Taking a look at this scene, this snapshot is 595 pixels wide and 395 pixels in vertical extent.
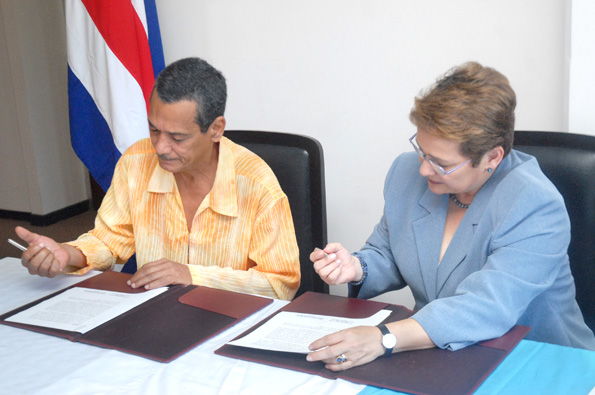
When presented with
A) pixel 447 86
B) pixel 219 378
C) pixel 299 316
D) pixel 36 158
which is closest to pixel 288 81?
pixel 447 86

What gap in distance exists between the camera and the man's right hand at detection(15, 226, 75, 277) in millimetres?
1635

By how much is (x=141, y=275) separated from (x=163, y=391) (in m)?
0.49

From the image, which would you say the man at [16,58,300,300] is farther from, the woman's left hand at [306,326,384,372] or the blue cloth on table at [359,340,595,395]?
the blue cloth on table at [359,340,595,395]

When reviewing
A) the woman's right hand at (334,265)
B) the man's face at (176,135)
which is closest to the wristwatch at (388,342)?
the woman's right hand at (334,265)

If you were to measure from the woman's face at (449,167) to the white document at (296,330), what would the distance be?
1.10 ft

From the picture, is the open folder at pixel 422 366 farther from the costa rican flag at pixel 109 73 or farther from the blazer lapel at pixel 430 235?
the costa rican flag at pixel 109 73

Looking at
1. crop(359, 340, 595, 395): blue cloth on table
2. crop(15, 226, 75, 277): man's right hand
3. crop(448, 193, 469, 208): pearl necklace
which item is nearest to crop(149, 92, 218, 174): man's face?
crop(15, 226, 75, 277): man's right hand

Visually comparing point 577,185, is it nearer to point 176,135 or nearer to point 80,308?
point 176,135

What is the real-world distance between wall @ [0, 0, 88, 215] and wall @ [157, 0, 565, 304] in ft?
7.21

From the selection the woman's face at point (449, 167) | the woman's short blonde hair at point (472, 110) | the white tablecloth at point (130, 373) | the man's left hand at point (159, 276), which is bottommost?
the white tablecloth at point (130, 373)

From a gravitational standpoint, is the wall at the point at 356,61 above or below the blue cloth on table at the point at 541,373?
above

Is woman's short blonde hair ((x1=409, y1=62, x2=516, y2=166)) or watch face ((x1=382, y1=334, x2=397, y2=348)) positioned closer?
watch face ((x1=382, y1=334, x2=397, y2=348))

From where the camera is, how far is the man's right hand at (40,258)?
1.63 meters

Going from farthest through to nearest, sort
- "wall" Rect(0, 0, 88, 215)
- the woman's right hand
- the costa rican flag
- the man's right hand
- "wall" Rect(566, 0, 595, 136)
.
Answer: "wall" Rect(0, 0, 88, 215)
the costa rican flag
"wall" Rect(566, 0, 595, 136)
the man's right hand
the woman's right hand
